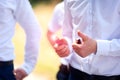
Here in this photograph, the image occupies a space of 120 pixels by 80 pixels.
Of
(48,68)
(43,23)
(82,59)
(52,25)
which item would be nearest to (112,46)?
(82,59)

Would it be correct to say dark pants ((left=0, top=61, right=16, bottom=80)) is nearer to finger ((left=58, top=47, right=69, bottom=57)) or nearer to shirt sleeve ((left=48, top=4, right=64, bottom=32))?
finger ((left=58, top=47, right=69, bottom=57))

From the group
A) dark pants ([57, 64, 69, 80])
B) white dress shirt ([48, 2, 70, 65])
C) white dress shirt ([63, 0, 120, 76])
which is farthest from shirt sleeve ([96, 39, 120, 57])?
white dress shirt ([48, 2, 70, 65])

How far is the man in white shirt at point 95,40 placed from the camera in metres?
2.28

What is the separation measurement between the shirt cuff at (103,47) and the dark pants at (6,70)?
562 mm

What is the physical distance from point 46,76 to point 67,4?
322 cm

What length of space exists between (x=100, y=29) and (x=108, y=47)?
11 cm

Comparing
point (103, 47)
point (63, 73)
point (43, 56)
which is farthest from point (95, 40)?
point (43, 56)

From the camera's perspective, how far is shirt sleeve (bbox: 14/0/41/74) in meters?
2.63

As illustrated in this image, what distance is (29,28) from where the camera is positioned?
8.92 feet

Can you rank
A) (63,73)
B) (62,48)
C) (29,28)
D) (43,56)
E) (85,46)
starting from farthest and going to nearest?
(43,56)
(63,73)
(29,28)
(62,48)
(85,46)

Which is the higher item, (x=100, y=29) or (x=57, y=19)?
(x=100, y=29)

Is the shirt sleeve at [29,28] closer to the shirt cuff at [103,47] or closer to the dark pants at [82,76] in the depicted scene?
the dark pants at [82,76]

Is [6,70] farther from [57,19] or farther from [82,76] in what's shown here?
[57,19]

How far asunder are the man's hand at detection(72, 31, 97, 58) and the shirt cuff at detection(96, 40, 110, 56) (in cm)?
3
